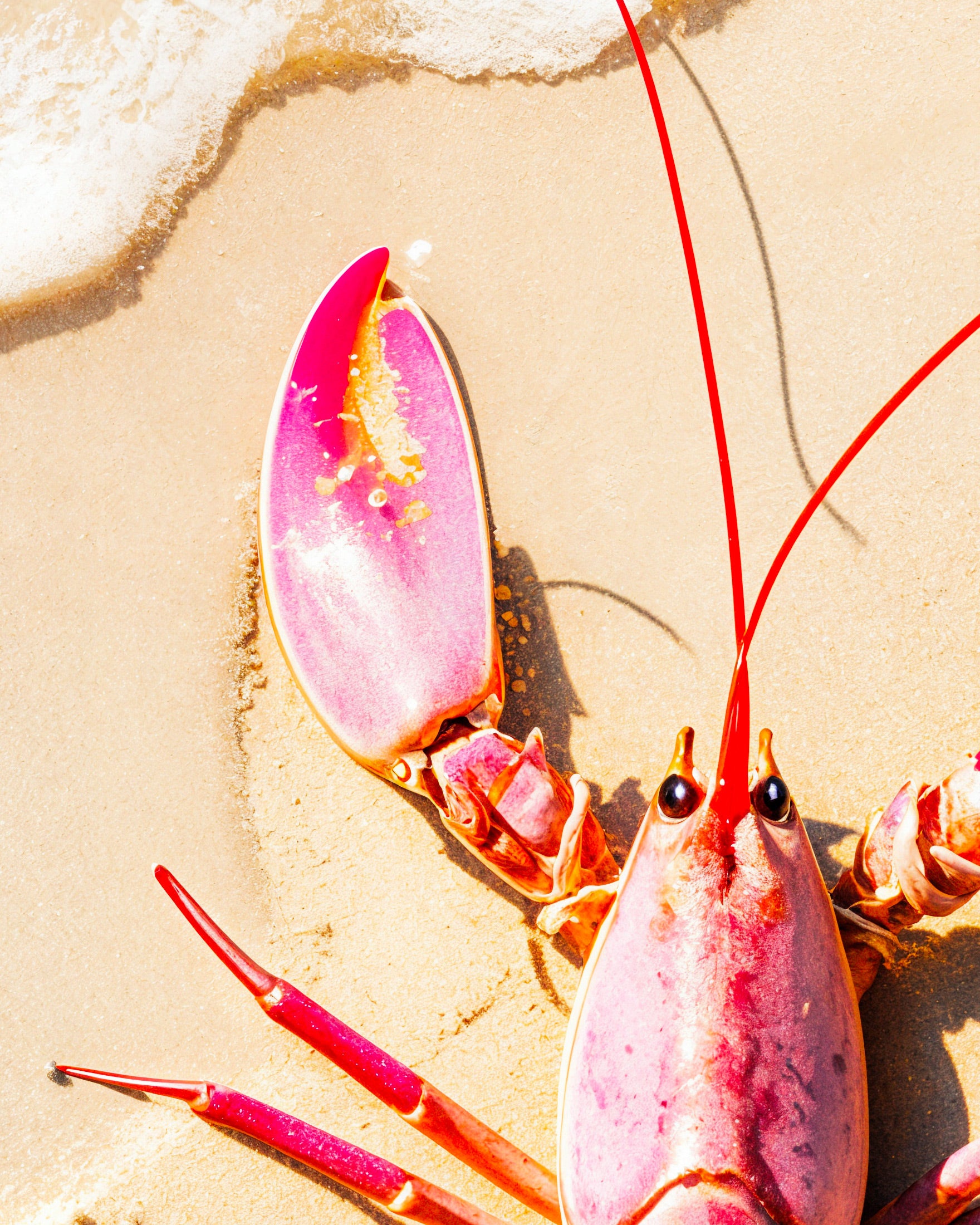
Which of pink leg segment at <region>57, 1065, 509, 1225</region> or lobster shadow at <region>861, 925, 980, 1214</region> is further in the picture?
lobster shadow at <region>861, 925, 980, 1214</region>

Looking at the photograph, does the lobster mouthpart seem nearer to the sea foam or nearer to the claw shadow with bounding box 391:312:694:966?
the claw shadow with bounding box 391:312:694:966

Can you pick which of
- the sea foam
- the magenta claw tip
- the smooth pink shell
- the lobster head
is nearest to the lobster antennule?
the lobster head

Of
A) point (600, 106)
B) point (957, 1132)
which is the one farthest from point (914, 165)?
point (957, 1132)

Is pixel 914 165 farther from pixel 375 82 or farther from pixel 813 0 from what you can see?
pixel 375 82

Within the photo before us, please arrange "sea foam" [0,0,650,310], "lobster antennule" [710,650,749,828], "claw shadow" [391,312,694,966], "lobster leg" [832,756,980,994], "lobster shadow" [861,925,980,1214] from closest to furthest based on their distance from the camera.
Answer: "lobster antennule" [710,650,749,828]
"lobster leg" [832,756,980,994]
"lobster shadow" [861,925,980,1214]
"claw shadow" [391,312,694,966]
"sea foam" [0,0,650,310]

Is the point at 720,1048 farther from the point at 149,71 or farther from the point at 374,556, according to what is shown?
the point at 149,71

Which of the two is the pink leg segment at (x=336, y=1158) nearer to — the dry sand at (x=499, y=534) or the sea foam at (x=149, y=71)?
the dry sand at (x=499, y=534)

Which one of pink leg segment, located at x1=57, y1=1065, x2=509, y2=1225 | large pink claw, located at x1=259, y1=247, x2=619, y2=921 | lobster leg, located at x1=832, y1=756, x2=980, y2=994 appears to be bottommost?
pink leg segment, located at x1=57, y1=1065, x2=509, y2=1225
